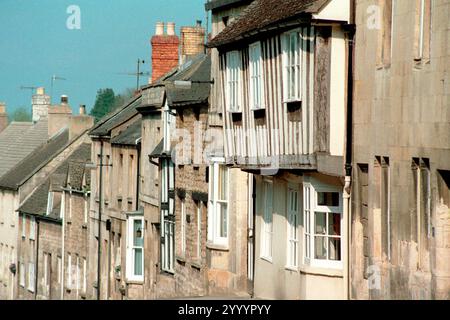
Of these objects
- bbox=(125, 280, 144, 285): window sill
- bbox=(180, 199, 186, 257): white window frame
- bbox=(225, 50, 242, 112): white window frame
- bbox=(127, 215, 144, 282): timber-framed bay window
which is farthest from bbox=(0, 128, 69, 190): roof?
bbox=(225, 50, 242, 112): white window frame

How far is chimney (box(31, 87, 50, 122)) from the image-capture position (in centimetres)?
7919

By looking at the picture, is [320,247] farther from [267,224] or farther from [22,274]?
[22,274]

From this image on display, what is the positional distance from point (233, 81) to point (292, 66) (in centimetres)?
462

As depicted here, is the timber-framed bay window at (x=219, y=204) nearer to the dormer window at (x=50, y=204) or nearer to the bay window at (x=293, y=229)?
the bay window at (x=293, y=229)

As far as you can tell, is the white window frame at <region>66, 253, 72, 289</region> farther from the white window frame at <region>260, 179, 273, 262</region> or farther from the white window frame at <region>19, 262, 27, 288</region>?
the white window frame at <region>260, 179, 273, 262</region>

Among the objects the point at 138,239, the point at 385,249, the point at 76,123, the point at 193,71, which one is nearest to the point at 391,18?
the point at 385,249

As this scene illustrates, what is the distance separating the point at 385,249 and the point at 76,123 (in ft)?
143

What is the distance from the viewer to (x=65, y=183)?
57.1 m

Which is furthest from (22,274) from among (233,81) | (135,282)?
(233,81)

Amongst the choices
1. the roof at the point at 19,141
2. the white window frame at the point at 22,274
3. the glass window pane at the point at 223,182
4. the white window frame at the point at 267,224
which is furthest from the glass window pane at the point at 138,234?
the roof at the point at 19,141

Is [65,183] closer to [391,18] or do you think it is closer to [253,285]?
[253,285]

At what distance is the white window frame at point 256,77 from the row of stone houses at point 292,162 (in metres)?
0.04

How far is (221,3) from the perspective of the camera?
34281 mm

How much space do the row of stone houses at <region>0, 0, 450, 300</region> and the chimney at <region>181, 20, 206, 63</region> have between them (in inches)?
2.9
